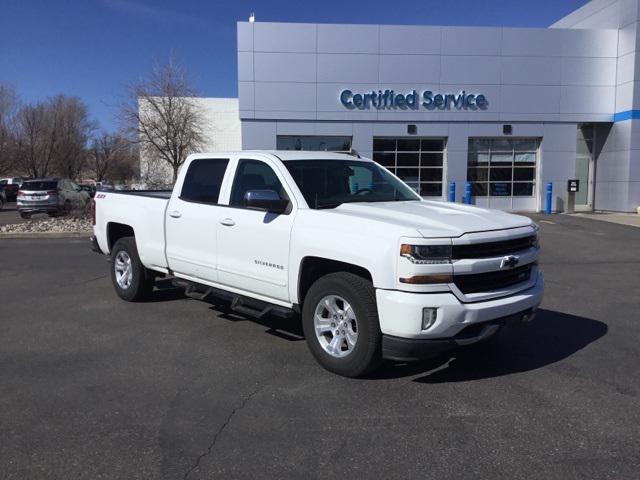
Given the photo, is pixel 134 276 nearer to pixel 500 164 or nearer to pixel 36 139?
pixel 500 164

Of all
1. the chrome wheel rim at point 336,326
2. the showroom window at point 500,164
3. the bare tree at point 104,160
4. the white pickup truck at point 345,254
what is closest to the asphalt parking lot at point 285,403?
the chrome wheel rim at point 336,326

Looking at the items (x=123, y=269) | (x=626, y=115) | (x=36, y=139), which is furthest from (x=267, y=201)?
(x=36, y=139)

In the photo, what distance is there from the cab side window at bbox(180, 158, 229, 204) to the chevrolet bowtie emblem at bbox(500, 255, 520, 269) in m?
3.07

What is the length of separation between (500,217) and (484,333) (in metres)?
1.14

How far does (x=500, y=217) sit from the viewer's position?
5.02 meters

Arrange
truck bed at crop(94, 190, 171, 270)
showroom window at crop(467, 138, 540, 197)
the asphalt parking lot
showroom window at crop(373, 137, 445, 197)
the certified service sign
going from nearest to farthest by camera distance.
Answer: the asphalt parking lot, truck bed at crop(94, 190, 171, 270), the certified service sign, showroom window at crop(373, 137, 445, 197), showroom window at crop(467, 138, 540, 197)

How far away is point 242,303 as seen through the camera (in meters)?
5.78

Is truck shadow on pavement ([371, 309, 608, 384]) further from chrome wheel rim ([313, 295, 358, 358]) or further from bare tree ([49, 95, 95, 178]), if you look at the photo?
bare tree ([49, 95, 95, 178])

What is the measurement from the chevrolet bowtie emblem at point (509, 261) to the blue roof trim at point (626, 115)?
2379 cm

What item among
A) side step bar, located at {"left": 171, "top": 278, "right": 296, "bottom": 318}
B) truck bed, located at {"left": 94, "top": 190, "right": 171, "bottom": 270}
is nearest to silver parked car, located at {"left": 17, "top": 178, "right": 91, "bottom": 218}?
truck bed, located at {"left": 94, "top": 190, "right": 171, "bottom": 270}

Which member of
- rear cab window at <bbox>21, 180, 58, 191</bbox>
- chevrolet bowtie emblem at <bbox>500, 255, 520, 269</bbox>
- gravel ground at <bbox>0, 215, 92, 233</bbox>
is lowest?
gravel ground at <bbox>0, 215, 92, 233</bbox>

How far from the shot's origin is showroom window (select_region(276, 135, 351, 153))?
25812mm

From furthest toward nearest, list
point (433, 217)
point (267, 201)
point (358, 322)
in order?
point (267, 201) → point (433, 217) → point (358, 322)

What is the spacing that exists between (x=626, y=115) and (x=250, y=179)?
24178 mm
